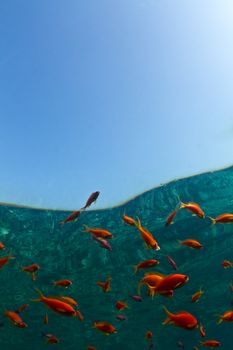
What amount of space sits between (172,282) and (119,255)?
58.7 feet

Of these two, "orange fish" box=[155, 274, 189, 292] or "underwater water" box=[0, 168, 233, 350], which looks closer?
"orange fish" box=[155, 274, 189, 292]

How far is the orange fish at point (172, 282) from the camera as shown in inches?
221

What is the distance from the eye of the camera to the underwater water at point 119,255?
18281 mm

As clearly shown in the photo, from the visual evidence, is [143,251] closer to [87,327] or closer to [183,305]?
[183,305]

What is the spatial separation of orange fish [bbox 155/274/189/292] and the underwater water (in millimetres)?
11525

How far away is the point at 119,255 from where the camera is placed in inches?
911

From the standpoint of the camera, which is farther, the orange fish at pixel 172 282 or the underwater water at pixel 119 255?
the underwater water at pixel 119 255

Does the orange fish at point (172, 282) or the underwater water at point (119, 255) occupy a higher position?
the orange fish at point (172, 282)

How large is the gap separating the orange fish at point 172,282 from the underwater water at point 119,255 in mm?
11525

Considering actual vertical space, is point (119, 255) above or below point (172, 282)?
below

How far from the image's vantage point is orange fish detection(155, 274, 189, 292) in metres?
5.62

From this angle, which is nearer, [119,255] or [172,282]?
[172,282]

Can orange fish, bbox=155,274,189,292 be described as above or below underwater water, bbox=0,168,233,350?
above

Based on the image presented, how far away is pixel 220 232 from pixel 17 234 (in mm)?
12553
